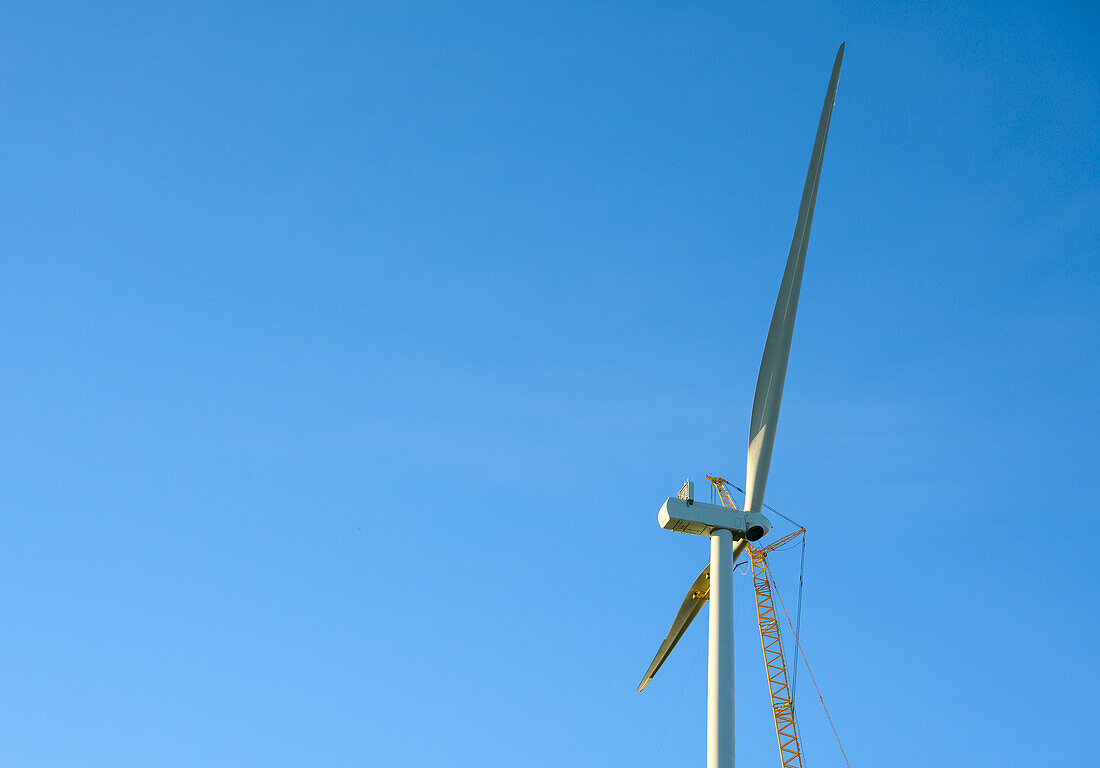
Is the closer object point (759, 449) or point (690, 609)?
point (759, 449)

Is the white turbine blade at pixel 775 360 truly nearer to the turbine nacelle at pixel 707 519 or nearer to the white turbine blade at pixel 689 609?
the turbine nacelle at pixel 707 519

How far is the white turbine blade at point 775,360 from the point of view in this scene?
44031 millimetres

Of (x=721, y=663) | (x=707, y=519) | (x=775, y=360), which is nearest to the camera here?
(x=721, y=663)

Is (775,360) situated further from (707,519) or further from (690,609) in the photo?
(690,609)

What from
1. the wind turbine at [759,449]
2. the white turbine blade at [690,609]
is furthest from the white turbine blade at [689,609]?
the wind turbine at [759,449]

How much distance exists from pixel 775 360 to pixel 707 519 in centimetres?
753

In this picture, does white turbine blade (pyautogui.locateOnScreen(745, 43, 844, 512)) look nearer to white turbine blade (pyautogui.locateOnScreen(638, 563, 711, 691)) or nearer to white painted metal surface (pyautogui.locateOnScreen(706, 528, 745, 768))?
white painted metal surface (pyautogui.locateOnScreen(706, 528, 745, 768))

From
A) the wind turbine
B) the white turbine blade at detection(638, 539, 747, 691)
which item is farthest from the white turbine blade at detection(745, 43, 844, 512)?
the white turbine blade at detection(638, 539, 747, 691)

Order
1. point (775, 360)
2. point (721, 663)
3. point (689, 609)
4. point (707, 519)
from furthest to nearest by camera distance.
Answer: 1. point (689, 609)
2. point (775, 360)
3. point (707, 519)
4. point (721, 663)

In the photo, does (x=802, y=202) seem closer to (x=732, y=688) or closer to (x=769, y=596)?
(x=732, y=688)

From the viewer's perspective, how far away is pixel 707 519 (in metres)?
43.2

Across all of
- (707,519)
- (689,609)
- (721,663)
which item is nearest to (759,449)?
(707,519)

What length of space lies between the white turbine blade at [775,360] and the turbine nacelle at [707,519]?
63 cm

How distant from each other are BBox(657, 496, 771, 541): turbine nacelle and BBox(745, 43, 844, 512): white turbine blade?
0.63m
